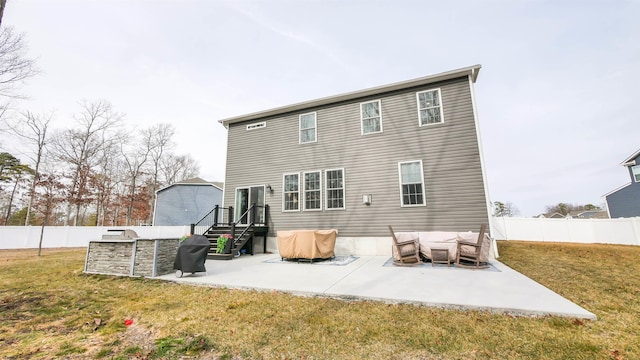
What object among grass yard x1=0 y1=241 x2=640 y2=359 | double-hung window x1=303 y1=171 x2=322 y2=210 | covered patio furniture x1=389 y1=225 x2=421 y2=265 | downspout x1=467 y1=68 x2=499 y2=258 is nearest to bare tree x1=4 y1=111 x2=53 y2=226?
grass yard x1=0 y1=241 x2=640 y2=359

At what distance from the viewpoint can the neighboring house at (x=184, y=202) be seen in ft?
64.3

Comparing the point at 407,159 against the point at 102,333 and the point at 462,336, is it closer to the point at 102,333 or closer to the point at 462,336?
the point at 462,336

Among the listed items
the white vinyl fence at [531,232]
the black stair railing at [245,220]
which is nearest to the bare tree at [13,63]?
the white vinyl fence at [531,232]

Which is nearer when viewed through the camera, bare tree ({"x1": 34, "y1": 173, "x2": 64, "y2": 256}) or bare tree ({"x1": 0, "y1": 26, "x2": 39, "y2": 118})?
bare tree ({"x1": 0, "y1": 26, "x2": 39, "y2": 118})

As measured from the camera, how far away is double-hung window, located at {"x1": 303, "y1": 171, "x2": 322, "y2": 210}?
1000cm

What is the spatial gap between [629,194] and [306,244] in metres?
23.6

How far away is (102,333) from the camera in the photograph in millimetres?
2869

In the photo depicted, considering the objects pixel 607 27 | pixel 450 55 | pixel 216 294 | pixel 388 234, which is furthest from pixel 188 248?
pixel 607 27

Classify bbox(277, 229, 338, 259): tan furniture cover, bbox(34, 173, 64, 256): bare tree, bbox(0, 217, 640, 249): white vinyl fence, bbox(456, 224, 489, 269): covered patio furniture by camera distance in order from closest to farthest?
bbox(456, 224, 489, 269): covered patio furniture
bbox(277, 229, 338, 259): tan furniture cover
bbox(0, 217, 640, 249): white vinyl fence
bbox(34, 173, 64, 256): bare tree

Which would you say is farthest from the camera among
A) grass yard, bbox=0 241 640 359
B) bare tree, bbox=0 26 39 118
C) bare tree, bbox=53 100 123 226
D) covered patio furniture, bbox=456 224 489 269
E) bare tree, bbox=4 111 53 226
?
bare tree, bbox=53 100 123 226

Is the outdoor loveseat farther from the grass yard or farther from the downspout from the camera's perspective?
the grass yard

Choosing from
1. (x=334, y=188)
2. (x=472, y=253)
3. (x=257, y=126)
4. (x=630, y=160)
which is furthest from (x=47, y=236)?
(x=630, y=160)

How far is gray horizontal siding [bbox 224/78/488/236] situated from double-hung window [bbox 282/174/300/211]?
23 centimetres

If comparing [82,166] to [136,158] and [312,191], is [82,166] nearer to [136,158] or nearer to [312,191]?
[136,158]
